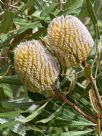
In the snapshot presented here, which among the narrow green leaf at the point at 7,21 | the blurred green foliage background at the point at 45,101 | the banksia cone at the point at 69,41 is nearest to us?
the banksia cone at the point at 69,41

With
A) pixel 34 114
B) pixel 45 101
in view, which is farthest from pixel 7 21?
pixel 34 114

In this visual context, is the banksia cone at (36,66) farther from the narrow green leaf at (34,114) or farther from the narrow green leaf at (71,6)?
the narrow green leaf at (71,6)

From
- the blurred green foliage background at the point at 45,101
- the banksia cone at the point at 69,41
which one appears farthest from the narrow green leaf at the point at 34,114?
the banksia cone at the point at 69,41

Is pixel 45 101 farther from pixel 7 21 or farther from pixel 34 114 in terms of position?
pixel 7 21

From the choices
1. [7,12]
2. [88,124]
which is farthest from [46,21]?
[88,124]

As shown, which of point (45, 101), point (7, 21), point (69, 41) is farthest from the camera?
point (7, 21)

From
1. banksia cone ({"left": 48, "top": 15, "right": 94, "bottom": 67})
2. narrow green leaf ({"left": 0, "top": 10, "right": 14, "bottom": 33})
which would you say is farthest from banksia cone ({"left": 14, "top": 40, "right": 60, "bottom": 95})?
narrow green leaf ({"left": 0, "top": 10, "right": 14, "bottom": 33})
